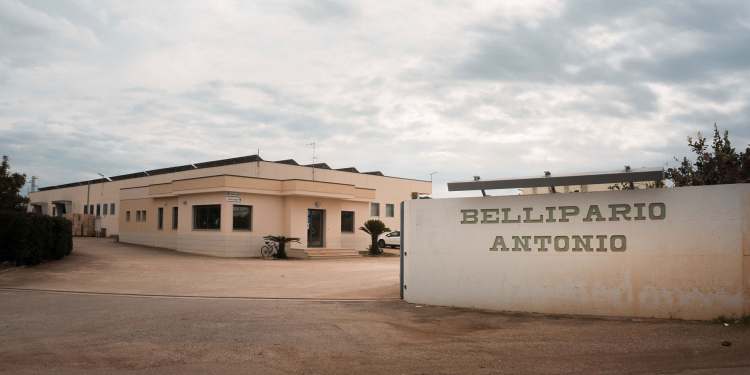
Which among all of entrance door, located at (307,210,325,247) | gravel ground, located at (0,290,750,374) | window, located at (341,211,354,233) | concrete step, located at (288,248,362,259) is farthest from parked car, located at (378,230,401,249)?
gravel ground, located at (0,290,750,374)

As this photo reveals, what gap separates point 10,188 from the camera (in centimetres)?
2967

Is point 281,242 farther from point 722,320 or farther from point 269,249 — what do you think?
point 722,320

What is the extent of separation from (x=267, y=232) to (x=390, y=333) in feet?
69.5

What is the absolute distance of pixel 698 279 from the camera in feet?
26.4

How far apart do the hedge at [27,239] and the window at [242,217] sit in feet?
28.2

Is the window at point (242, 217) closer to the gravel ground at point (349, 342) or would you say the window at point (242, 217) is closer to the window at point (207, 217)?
the window at point (207, 217)

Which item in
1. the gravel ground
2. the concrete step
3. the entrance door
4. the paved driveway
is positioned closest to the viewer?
the gravel ground

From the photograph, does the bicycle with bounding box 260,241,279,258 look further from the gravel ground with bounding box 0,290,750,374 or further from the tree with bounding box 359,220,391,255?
the gravel ground with bounding box 0,290,750,374

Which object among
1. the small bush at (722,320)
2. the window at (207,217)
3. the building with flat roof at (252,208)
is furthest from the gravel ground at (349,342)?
the window at (207,217)

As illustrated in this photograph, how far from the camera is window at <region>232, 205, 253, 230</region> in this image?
2684 centimetres

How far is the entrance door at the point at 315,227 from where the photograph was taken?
96.3ft

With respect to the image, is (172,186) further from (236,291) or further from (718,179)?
(718,179)

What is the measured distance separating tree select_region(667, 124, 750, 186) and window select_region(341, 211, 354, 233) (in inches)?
824

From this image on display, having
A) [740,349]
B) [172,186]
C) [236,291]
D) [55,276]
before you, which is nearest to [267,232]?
[172,186]
